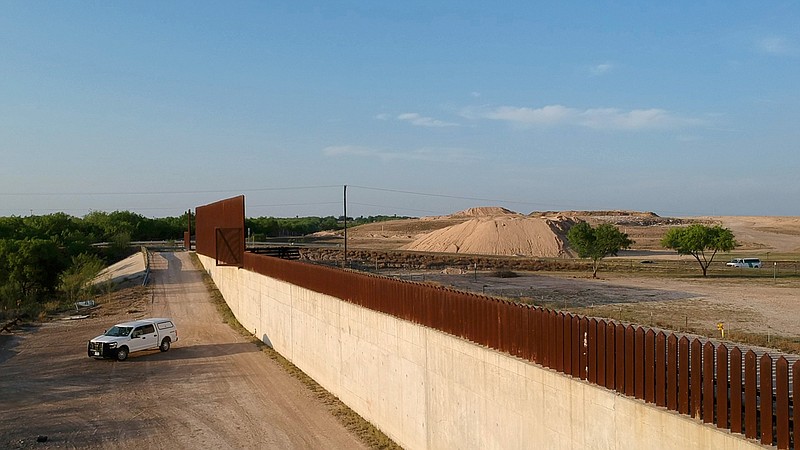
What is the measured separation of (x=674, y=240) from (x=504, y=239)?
38710mm

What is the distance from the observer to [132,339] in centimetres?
2792

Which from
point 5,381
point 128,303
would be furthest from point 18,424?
point 128,303

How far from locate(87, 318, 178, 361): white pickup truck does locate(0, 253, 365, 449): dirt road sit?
44 cm

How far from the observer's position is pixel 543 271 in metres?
63.7

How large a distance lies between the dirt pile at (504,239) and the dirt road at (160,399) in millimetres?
65368

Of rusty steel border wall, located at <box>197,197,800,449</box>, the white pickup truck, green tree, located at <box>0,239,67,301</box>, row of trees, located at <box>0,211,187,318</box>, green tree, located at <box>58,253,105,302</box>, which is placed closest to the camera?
rusty steel border wall, located at <box>197,197,800,449</box>

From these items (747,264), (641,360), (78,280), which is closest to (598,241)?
(747,264)

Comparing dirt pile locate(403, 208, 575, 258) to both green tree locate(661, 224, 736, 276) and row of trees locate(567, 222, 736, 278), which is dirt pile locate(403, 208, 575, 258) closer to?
row of trees locate(567, 222, 736, 278)

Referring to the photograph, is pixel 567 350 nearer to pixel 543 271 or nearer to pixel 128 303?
pixel 128 303

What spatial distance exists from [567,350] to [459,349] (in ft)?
11.1

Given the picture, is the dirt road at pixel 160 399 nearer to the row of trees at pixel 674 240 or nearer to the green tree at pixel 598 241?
the green tree at pixel 598 241

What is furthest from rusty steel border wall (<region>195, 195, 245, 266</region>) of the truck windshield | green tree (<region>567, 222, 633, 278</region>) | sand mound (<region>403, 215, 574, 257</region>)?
sand mound (<region>403, 215, 574, 257</region>)

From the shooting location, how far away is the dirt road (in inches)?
654

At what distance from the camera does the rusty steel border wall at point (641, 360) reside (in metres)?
6.22
